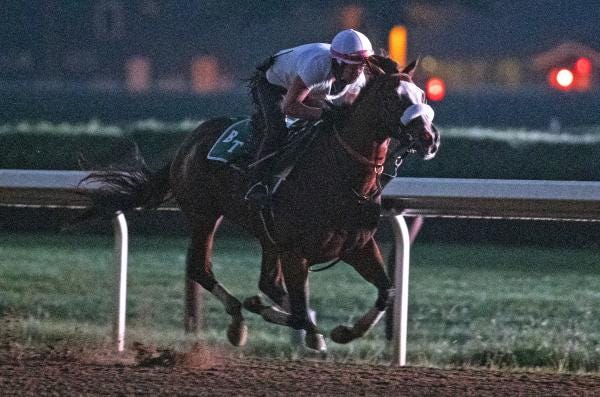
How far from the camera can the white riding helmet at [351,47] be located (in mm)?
6082

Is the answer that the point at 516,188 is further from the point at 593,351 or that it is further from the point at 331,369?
the point at 331,369

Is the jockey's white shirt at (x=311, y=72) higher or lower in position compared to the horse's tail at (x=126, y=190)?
higher

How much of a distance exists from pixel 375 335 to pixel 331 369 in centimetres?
177

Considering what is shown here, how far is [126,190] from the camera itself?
7.40m

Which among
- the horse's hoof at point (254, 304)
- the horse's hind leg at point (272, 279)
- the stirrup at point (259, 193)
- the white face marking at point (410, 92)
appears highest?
the white face marking at point (410, 92)

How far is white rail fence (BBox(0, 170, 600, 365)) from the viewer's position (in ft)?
21.9

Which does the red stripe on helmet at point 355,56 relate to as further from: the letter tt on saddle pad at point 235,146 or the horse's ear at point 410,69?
the letter tt on saddle pad at point 235,146

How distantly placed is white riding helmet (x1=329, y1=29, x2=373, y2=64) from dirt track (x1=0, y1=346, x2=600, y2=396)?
1322mm

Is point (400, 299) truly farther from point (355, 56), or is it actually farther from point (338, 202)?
point (355, 56)

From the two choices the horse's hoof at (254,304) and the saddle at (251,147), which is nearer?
the saddle at (251,147)

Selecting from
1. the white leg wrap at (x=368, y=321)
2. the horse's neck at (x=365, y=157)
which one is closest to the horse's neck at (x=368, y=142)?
the horse's neck at (x=365, y=157)

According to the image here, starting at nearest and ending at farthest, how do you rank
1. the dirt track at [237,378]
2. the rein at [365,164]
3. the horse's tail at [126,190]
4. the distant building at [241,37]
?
1. the dirt track at [237,378]
2. the rein at [365,164]
3. the horse's tail at [126,190]
4. the distant building at [241,37]

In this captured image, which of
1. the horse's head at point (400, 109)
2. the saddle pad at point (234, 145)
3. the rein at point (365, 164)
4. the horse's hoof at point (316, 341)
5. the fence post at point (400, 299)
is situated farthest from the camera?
the saddle pad at point (234, 145)

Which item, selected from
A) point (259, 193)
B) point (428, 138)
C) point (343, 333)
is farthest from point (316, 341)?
point (428, 138)
